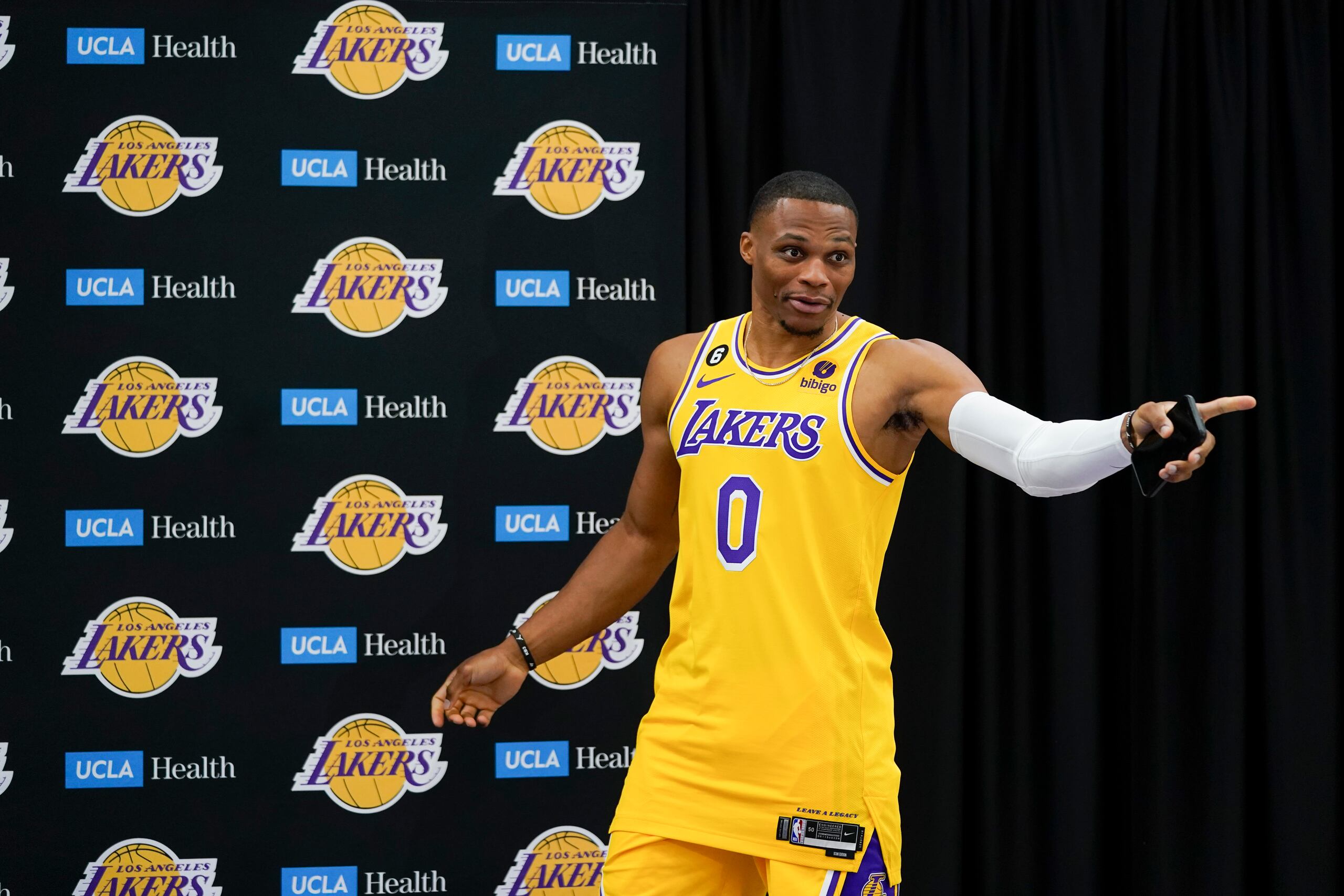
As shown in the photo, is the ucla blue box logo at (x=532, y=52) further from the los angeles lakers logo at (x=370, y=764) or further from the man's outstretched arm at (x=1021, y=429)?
the los angeles lakers logo at (x=370, y=764)

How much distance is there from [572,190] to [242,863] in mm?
1894

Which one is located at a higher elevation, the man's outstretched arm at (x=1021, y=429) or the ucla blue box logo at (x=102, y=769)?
the man's outstretched arm at (x=1021, y=429)

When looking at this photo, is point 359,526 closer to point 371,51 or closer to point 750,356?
point 371,51

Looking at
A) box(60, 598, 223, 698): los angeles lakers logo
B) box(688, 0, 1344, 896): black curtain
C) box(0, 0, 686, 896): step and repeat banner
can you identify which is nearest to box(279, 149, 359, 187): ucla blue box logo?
box(0, 0, 686, 896): step and repeat banner

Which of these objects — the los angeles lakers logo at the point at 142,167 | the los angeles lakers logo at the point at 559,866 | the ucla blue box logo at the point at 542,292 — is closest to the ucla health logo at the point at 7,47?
the los angeles lakers logo at the point at 142,167

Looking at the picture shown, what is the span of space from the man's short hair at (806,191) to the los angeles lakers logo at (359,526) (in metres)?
1.38

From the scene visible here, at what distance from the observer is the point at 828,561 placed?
6.23 feet

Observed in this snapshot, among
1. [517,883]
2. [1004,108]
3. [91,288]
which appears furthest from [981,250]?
[91,288]

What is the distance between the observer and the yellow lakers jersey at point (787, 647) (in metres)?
1.87

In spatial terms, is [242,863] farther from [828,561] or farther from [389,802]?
[828,561]

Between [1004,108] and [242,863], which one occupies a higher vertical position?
[1004,108]

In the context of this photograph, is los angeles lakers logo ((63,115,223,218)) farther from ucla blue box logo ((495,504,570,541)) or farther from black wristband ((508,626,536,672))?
black wristband ((508,626,536,672))

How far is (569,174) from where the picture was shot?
2.99m

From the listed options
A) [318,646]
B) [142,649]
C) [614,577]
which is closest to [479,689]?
[614,577]
